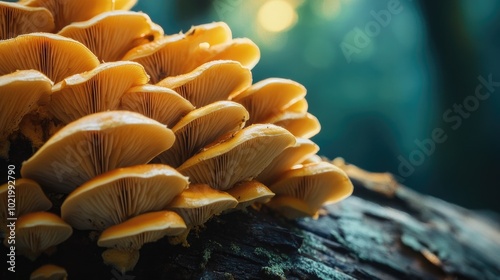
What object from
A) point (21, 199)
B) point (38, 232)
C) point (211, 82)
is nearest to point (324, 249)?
point (211, 82)

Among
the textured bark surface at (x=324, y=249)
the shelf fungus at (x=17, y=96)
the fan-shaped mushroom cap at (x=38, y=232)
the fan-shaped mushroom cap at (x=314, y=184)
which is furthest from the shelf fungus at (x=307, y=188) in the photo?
the shelf fungus at (x=17, y=96)

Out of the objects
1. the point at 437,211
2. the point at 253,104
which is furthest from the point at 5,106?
the point at 437,211

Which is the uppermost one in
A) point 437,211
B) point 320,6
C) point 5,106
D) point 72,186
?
point 320,6

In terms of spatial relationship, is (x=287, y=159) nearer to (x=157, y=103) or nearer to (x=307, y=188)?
(x=307, y=188)

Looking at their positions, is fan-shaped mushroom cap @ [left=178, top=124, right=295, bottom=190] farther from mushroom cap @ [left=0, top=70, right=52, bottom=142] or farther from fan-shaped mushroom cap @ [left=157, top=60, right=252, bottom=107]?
mushroom cap @ [left=0, top=70, right=52, bottom=142]

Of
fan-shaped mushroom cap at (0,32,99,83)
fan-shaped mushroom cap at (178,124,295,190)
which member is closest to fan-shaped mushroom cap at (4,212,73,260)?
fan-shaped mushroom cap at (178,124,295,190)

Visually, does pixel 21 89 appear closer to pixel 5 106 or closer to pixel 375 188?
pixel 5 106

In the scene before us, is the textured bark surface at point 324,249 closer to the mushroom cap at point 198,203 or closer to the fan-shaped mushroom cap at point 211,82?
the mushroom cap at point 198,203
